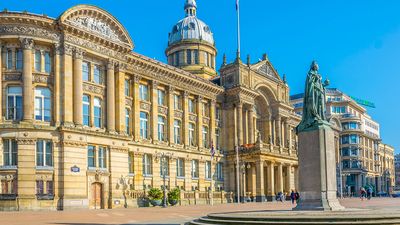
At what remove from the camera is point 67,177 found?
49594mm

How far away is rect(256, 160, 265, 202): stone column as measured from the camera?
75500 millimetres

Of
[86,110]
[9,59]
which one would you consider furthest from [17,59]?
[86,110]

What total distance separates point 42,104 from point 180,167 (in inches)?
978

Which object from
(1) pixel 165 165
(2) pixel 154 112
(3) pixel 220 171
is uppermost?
(2) pixel 154 112

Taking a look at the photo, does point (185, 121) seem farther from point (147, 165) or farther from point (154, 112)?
point (147, 165)

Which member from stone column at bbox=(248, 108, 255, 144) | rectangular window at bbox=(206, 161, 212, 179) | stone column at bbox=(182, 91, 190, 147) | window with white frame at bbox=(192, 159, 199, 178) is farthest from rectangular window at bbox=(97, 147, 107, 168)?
stone column at bbox=(248, 108, 255, 144)

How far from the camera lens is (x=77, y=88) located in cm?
5241

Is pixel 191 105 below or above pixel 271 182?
above

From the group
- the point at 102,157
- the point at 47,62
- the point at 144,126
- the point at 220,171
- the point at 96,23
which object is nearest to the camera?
the point at 47,62

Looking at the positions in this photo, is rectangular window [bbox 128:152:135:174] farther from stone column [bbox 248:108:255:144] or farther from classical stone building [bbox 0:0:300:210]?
stone column [bbox 248:108:255:144]

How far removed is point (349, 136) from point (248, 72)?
71.4 metres

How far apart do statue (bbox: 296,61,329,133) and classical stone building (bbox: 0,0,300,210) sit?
91.3ft

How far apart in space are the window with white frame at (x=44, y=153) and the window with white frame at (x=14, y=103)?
316cm

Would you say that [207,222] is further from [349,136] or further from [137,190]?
[349,136]
